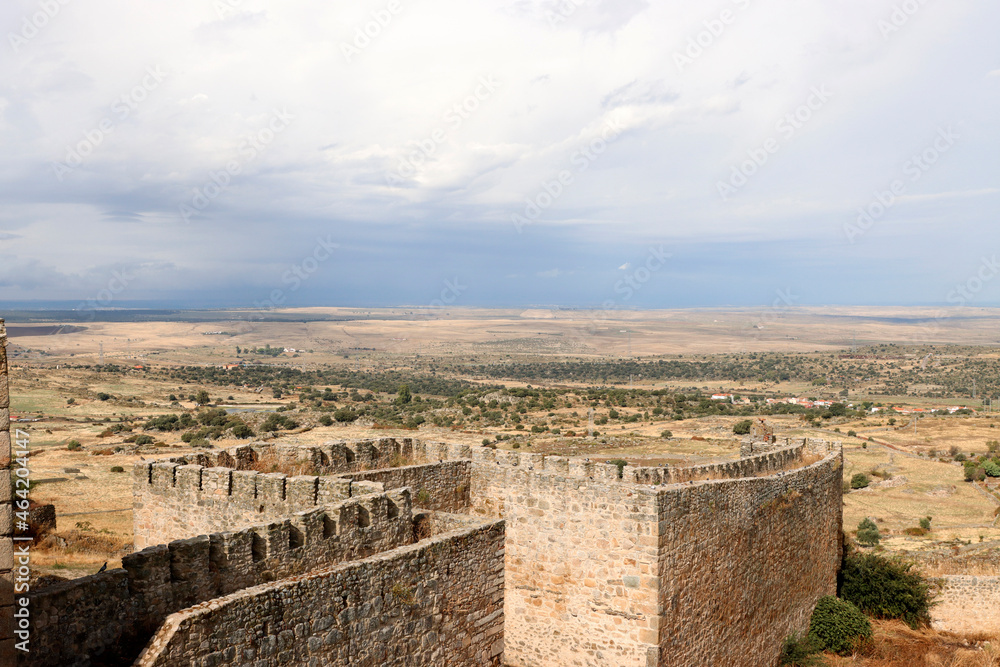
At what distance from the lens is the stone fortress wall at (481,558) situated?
7.01 meters

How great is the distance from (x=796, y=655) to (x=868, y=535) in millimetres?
13537

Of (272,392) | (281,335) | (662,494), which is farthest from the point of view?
(281,335)

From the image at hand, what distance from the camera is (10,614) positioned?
550cm

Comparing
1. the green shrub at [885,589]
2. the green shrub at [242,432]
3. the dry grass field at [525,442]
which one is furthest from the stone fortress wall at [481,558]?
the green shrub at [242,432]

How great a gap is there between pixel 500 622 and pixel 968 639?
1759cm

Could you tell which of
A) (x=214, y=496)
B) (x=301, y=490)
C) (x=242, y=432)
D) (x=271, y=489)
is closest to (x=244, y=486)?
(x=271, y=489)

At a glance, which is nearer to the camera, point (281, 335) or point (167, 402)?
point (167, 402)

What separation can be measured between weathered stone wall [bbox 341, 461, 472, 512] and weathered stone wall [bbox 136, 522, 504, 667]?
393cm

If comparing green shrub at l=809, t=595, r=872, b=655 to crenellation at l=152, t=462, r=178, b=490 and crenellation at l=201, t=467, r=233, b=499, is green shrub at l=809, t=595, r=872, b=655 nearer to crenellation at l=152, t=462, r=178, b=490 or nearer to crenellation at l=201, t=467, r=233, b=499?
crenellation at l=201, t=467, r=233, b=499

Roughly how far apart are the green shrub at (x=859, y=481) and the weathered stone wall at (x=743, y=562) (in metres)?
24.6

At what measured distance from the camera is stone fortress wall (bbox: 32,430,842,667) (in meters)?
7.01

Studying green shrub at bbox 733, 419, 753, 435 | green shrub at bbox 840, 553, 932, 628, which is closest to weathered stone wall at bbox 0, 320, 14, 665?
green shrub at bbox 840, 553, 932, 628

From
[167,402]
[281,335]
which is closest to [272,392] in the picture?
[167,402]

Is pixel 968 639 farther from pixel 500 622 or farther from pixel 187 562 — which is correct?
pixel 187 562
